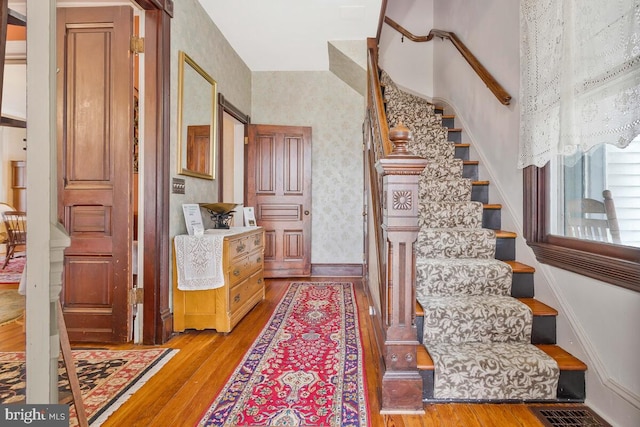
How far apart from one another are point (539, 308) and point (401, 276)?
925 millimetres

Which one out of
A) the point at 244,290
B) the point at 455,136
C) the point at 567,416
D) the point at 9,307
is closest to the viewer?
the point at 9,307

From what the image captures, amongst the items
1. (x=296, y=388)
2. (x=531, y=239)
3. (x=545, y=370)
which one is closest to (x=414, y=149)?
(x=531, y=239)

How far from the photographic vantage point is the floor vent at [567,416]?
1.50 metres

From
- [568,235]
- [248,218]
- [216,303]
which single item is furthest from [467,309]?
[248,218]

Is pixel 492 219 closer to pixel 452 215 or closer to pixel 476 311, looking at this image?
pixel 452 215

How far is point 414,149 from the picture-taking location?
10.6 ft

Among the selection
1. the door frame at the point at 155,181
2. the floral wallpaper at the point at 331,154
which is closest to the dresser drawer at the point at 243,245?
the door frame at the point at 155,181

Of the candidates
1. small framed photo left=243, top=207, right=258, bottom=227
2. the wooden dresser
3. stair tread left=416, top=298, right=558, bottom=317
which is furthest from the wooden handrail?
small framed photo left=243, top=207, right=258, bottom=227

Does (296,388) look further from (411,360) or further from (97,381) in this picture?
(97,381)

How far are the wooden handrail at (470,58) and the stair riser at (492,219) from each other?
814 millimetres

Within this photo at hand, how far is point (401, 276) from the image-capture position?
5.39ft

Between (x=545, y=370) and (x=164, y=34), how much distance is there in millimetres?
3194

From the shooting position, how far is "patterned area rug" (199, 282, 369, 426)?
1575mm

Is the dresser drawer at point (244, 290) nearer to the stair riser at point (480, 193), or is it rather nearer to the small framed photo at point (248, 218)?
the small framed photo at point (248, 218)
